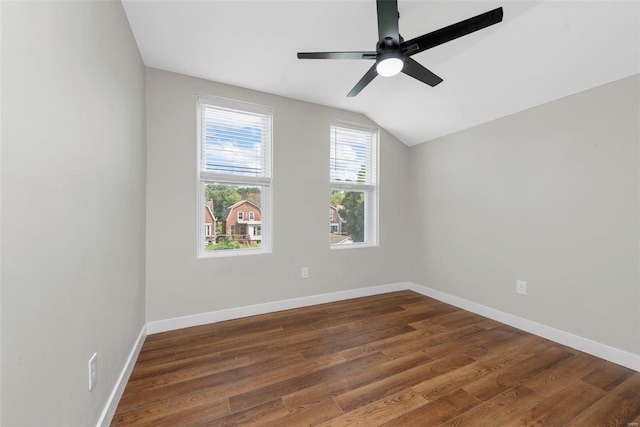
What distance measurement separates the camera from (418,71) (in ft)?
5.76

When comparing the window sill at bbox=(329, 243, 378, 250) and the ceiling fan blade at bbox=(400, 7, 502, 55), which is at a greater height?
the ceiling fan blade at bbox=(400, 7, 502, 55)

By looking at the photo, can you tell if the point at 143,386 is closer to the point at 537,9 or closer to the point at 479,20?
the point at 479,20

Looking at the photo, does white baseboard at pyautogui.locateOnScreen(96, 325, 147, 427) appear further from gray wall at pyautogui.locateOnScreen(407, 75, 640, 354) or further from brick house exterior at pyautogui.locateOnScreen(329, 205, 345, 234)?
gray wall at pyautogui.locateOnScreen(407, 75, 640, 354)

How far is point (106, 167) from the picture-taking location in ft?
Result: 4.57

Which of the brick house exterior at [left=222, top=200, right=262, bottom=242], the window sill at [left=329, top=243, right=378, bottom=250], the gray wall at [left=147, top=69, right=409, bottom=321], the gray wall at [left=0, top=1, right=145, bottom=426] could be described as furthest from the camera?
the window sill at [left=329, top=243, right=378, bottom=250]

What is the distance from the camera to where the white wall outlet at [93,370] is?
1.18 metres

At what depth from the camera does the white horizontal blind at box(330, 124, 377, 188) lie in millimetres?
3420

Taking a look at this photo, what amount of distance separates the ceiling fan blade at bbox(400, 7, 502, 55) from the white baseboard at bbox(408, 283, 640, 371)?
2.57m

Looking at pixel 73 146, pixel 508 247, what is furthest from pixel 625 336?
pixel 73 146

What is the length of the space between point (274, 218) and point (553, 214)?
2.75 meters

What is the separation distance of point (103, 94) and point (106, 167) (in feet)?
1.26

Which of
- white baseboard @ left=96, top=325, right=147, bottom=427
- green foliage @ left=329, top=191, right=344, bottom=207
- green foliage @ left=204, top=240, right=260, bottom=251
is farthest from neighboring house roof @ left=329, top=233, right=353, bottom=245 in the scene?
white baseboard @ left=96, top=325, right=147, bottom=427

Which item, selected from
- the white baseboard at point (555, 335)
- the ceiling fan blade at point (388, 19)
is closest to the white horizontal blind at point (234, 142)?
the ceiling fan blade at point (388, 19)

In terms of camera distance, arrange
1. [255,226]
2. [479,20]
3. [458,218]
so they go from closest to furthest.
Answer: [479,20]
[255,226]
[458,218]
